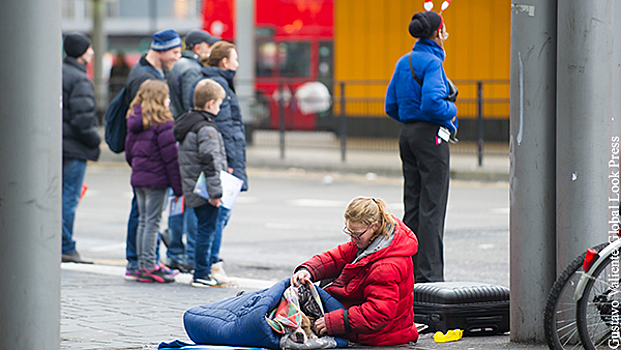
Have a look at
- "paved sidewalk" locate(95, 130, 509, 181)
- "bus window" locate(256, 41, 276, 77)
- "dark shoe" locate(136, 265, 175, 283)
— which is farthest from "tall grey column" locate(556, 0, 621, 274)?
"bus window" locate(256, 41, 276, 77)

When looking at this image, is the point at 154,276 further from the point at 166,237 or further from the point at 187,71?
the point at 187,71

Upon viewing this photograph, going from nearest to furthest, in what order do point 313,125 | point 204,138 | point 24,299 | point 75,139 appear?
point 24,299 < point 204,138 < point 75,139 < point 313,125

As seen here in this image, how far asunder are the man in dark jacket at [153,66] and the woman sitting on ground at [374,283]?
303cm

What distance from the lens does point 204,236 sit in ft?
24.7

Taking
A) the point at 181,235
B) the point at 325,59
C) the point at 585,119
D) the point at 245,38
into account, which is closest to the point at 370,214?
the point at 585,119

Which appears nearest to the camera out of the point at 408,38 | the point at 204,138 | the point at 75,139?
the point at 204,138

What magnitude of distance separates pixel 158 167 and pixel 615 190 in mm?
3667

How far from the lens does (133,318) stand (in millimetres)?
6309

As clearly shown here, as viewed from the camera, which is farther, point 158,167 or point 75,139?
point 75,139

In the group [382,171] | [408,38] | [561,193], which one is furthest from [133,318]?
[408,38]

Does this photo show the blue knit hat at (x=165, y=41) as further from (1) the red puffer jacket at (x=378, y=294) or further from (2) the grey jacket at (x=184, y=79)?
(1) the red puffer jacket at (x=378, y=294)

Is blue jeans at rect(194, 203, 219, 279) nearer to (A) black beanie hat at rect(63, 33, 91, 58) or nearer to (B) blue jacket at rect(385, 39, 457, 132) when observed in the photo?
(B) blue jacket at rect(385, 39, 457, 132)

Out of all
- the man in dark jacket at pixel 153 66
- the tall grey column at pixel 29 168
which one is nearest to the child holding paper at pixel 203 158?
the man in dark jacket at pixel 153 66

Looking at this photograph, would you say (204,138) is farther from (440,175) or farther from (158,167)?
(440,175)
